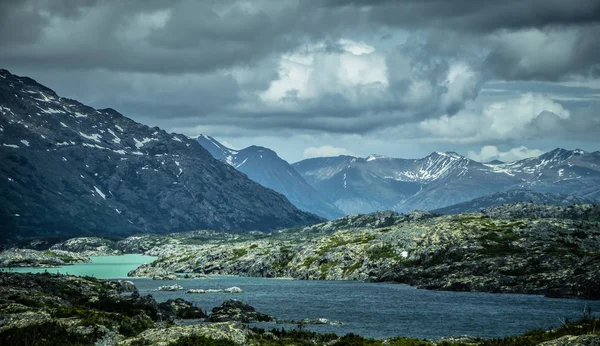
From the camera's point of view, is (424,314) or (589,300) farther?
(589,300)

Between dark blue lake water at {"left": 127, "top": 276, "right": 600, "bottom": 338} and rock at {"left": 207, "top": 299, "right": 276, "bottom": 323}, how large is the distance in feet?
25.1

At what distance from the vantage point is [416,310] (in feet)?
505

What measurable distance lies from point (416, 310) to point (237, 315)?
45442mm

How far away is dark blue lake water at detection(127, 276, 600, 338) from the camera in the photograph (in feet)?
403

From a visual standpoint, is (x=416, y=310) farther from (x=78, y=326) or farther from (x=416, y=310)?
(x=78, y=326)

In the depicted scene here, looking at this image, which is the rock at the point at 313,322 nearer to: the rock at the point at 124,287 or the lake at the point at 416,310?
the lake at the point at 416,310

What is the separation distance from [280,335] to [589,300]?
100640 mm

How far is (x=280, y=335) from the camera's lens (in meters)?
98.0

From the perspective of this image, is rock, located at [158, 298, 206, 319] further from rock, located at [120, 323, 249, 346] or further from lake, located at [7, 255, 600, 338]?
rock, located at [120, 323, 249, 346]

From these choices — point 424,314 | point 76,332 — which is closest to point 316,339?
point 76,332

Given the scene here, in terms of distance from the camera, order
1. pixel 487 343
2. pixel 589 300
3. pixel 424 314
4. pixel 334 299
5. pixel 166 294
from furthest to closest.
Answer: pixel 166 294 < pixel 334 299 < pixel 589 300 < pixel 424 314 < pixel 487 343

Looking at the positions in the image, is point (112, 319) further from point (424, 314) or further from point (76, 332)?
point (424, 314)

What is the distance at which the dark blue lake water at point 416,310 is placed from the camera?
123m

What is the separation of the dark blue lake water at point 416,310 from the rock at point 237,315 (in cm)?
765
